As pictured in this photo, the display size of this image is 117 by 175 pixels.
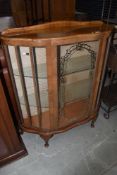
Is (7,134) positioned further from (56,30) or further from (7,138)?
(56,30)

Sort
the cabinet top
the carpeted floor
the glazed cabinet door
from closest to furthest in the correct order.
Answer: the cabinet top
the glazed cabinet door
the carpeted floor

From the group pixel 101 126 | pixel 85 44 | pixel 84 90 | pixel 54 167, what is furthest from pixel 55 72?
pixel 101 126

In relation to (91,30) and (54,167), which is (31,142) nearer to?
(54,167)

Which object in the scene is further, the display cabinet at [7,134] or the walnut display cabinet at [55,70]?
the display cabinet at [7,134]

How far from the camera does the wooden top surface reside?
2.79 feet

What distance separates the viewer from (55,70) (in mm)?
912

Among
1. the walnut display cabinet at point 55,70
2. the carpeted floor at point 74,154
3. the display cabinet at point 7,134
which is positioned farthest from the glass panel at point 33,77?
the carpeted floor at point 74,154

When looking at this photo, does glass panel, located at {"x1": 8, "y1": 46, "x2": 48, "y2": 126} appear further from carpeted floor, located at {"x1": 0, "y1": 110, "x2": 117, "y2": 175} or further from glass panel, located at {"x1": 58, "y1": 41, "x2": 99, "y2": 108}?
carpeted floor, located at {"x1": 0, "y1": 110, "x2": 117, "y2": 175}

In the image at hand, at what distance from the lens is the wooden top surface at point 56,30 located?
850 millimetres

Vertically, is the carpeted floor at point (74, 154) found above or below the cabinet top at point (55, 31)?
below

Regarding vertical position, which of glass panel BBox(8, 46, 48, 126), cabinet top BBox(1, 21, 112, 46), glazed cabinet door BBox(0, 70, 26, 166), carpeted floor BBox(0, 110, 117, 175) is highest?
cabinet top BBox(1, 21, 112, 46)

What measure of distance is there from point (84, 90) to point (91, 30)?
1.49 ft

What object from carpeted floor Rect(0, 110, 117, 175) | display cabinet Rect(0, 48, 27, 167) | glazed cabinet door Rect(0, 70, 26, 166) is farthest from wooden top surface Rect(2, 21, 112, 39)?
carpeted floor Rect(0, 110, 117, 175)

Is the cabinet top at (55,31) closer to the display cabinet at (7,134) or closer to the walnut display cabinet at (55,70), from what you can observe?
the walnut display cabinet at (55,70)
